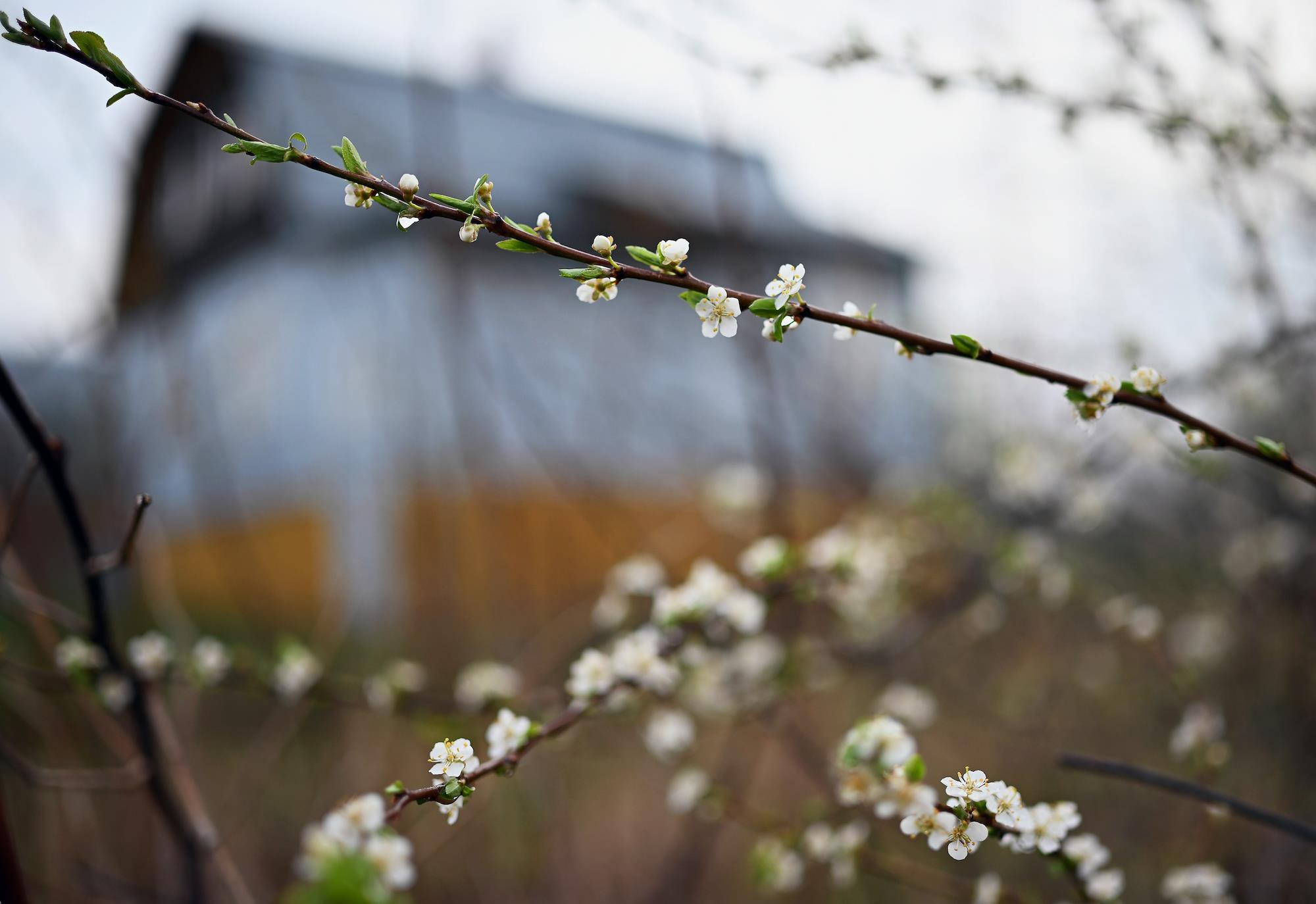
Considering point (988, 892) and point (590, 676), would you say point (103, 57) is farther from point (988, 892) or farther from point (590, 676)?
point (988, 892)

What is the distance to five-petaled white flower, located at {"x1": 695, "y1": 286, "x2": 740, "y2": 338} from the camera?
2.25ft

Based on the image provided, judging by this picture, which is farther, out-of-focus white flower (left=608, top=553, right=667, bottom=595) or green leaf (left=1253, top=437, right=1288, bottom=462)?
out-of-focus white flower (left=608, top=553, right=667, bottom=595)

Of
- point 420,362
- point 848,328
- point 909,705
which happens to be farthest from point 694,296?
point 420,362

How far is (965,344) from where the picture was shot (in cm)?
71

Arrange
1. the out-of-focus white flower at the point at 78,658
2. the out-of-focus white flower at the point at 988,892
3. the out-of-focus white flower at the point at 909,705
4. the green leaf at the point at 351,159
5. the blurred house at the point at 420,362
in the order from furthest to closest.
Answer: the blurred house at the point at 420,362, the out-of-focus white flower at the point at 909,705, the out-of-focus white flower at the point at 78,658, the out-of-focus white flower at the point at 988,892, the green leaf at the point at 351,159

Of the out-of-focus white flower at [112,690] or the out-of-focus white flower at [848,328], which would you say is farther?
the out-of-focus white flower at [112,690]

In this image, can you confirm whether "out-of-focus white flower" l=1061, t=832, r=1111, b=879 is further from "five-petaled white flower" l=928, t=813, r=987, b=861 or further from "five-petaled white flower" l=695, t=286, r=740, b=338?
"five-petaled white flower" l=695, t=286, r=740, b=338

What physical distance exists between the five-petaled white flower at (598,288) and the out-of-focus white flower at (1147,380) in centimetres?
43

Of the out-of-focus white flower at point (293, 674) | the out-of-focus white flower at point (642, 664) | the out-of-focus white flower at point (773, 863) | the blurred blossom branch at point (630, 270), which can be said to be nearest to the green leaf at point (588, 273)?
the blurred blossom branch at point (630, 270)

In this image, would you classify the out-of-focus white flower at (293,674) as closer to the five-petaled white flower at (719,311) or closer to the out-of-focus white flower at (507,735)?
the out-of-focus white flower at (507,735)

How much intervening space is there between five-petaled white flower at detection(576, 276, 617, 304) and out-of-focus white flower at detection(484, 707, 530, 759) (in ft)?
1.23

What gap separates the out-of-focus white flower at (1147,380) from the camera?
73cm

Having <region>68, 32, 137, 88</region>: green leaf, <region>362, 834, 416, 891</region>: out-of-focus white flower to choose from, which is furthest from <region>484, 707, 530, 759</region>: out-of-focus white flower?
<region>68, 32, 137, 88</region>: green leaf

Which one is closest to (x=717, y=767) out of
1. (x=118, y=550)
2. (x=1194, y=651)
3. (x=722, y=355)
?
(x=1194, y=651)
